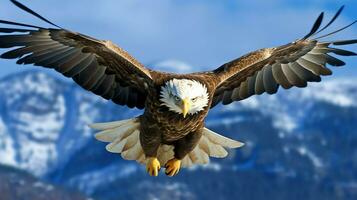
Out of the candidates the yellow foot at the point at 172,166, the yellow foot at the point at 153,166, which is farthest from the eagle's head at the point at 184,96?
the yellow foot at the point at 172,166

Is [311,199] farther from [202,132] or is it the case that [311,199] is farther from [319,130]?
[202,132]

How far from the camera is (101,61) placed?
443 inches

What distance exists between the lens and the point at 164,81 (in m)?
10.3

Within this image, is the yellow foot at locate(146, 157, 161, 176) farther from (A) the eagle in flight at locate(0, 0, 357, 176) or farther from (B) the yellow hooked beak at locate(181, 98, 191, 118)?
(B) the yellow hooked beak at locate(181, 98, 191, 118)

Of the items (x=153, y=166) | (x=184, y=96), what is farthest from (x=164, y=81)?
(x=153, y=166)

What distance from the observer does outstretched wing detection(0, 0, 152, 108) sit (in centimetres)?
1084

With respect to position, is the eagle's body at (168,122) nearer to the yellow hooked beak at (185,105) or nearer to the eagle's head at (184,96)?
the eagle's head at (184,96)

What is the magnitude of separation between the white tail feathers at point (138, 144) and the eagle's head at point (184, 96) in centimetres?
105

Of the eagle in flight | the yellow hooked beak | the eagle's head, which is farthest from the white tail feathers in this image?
the yellow hooked beak

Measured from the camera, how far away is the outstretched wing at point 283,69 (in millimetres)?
11820

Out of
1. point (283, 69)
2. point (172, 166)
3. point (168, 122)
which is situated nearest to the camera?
point (168, 122)

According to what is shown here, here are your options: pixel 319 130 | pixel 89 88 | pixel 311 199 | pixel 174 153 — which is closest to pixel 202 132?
pixel 174 153

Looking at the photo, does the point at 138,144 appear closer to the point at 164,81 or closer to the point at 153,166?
the point at 153,166

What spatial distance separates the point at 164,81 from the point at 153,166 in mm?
1054
